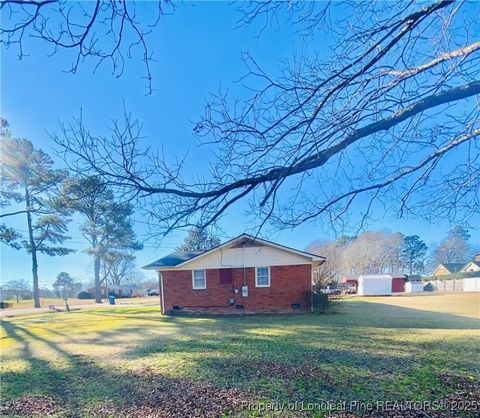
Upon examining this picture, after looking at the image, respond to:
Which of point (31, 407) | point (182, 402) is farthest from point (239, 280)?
point (31, 407)

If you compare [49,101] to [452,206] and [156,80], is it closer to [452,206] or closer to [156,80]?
[156,80]

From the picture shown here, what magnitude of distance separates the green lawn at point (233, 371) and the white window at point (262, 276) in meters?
5.50

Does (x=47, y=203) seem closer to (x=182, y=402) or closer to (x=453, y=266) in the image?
(x=182, y=402)

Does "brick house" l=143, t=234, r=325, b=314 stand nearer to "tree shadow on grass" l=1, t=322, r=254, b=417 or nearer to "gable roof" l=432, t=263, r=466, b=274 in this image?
"tree shadow on grass" l=1, t=322, r=254, b=417

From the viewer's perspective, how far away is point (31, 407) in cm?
434

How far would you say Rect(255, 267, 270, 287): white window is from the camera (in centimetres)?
1497

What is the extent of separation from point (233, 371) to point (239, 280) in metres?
9.86

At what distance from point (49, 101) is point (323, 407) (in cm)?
522

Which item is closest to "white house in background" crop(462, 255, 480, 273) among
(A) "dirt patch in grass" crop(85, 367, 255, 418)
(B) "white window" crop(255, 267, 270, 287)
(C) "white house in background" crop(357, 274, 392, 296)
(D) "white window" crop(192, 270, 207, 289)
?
(C) "white house in background" crop(357, 274, 392, 296)

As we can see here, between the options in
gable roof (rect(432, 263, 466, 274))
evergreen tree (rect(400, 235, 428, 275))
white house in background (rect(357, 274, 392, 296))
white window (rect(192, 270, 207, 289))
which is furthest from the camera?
evergreen tree (rect(400, 235, 428, 275))

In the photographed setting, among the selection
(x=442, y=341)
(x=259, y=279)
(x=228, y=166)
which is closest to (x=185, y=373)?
(x=228, y=166)

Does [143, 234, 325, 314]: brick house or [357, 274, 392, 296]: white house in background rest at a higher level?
[143, 234, 325, 314]: brick house

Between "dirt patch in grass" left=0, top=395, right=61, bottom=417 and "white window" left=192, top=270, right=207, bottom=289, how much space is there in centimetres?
1078

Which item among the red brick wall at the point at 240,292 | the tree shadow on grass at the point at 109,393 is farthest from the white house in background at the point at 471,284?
the tree shadow on grass at the point at 109,393
